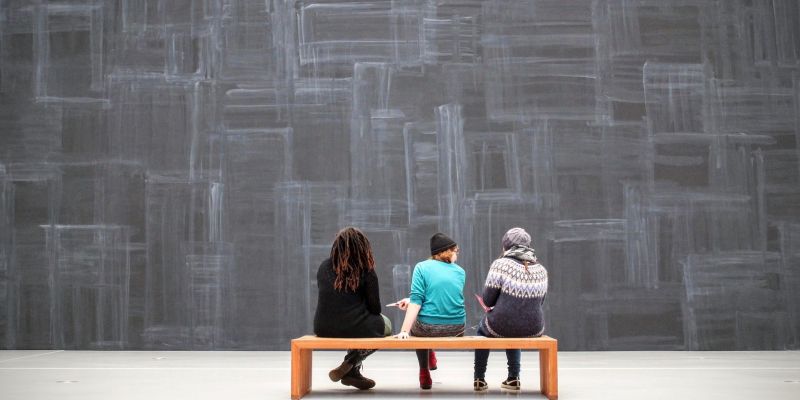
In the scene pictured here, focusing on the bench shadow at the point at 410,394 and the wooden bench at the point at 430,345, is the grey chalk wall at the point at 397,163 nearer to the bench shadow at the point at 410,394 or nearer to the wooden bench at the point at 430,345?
the bench shadow at the point at 410,394

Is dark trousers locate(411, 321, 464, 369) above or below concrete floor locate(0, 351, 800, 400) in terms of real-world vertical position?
above

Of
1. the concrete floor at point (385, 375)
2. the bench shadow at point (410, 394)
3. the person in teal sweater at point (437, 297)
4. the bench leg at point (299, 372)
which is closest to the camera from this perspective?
the bench leg at point (299, 372)

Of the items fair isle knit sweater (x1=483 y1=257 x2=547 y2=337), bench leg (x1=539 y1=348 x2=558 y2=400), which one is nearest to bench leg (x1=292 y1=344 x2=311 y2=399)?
fair isle knit sweater (x1=483 y1=257 x2=547 y2=337)

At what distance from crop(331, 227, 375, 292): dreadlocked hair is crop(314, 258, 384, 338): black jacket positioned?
4cm

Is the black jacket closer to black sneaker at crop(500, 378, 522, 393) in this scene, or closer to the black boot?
the black boot

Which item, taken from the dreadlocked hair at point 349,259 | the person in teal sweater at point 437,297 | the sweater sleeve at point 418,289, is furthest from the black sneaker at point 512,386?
the dreadlocked hair at point 349,259

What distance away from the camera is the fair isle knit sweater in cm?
507

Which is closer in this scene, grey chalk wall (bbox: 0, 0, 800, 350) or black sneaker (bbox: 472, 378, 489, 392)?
black sneaker (bbox: 472, 378, 489, 392)

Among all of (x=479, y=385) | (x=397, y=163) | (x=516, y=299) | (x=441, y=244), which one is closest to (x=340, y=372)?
(x=479, y=385)

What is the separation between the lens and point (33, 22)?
889 centimetres

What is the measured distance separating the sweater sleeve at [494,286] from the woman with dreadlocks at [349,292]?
0.61m

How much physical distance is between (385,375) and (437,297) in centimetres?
122

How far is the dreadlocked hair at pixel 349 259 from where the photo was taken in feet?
16.8

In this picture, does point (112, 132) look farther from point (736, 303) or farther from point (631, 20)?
point (736, 303)
